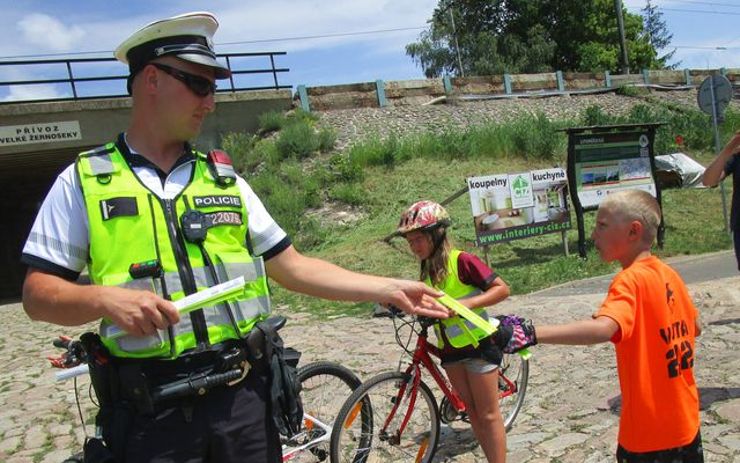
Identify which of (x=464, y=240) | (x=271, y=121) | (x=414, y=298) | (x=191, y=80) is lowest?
(x=464, y=240)

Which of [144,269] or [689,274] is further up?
[144,269]

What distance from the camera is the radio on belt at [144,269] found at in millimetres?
1892

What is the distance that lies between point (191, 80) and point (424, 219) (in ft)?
6.58

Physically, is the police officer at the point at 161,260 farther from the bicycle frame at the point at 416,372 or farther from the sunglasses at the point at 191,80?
the bicycle frame at the point at 416,372

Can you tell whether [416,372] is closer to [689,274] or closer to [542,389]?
[542,389]

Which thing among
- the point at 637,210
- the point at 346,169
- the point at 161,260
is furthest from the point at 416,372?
the point at 346,169

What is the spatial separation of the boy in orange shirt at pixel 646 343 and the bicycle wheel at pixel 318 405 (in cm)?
204

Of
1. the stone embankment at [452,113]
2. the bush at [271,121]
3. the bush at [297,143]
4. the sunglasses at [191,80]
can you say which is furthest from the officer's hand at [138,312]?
the bush at [271,121]

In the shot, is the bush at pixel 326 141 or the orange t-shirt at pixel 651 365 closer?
the orange t-shirt at pixel 651 365

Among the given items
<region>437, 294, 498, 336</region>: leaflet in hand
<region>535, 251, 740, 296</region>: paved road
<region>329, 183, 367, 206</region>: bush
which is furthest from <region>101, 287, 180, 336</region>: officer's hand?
<region>329, 183, 367, 206</region>: bush

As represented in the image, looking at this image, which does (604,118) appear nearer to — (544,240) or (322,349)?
(544,240)

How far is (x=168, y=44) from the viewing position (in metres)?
2.09

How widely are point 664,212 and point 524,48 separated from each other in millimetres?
32590

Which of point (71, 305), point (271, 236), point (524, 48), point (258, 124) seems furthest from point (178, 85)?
point (524, 48)
